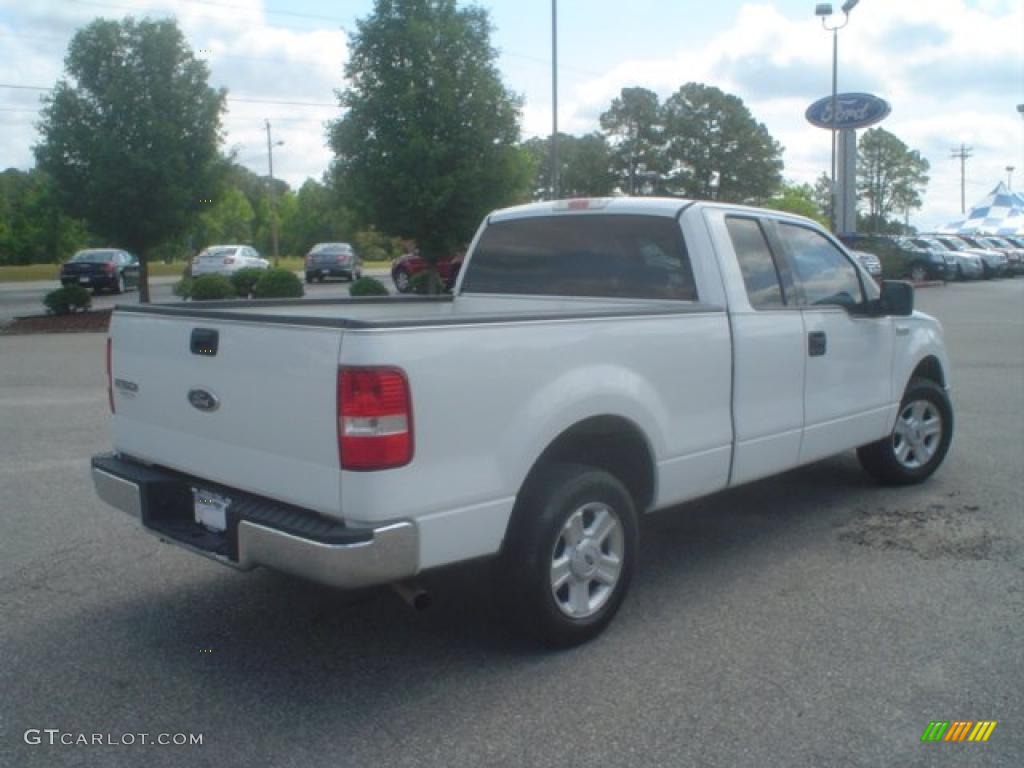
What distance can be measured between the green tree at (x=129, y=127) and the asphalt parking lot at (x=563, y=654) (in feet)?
46.7

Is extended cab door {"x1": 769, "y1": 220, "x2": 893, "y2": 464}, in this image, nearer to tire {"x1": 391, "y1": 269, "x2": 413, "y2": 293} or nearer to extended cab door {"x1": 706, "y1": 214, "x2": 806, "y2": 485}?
extended cab door {"x1": 706, "y1": 214, "x2": 806, "y2": 485}

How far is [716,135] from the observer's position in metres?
67.1

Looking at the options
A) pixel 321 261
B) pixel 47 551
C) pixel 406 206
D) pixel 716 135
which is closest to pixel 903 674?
pixel 47 551

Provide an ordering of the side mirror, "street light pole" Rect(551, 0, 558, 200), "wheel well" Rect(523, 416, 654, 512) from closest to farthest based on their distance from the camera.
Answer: "wheel well" Rect(523, 416, 654, 512), the side mirror, "street light pole" Rect(551, 0, 558, 200)

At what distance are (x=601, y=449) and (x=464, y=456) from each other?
3.58 feet

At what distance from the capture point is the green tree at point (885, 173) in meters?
91.6

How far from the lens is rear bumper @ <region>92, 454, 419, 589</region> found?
11.7 feet

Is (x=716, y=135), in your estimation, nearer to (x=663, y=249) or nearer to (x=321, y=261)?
(x=321, y=261)

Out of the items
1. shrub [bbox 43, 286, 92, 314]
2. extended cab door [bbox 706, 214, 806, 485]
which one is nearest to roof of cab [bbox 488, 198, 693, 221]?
extended cab door [bbox 706, 214, 806, 485]

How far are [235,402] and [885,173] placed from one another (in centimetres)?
9777

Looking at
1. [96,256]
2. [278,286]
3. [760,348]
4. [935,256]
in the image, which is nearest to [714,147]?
[935,256]

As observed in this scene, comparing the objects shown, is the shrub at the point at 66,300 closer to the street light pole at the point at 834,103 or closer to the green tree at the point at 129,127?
the green tree at the point at 129,127

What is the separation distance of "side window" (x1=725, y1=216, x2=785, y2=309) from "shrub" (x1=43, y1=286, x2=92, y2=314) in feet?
62.6

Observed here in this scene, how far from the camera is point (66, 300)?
21.5 meters
